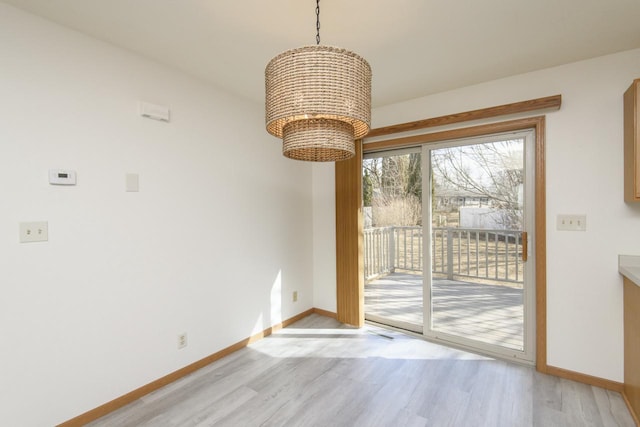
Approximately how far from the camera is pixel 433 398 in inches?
82.9

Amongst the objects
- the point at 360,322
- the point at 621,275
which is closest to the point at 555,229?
the point at 621,275

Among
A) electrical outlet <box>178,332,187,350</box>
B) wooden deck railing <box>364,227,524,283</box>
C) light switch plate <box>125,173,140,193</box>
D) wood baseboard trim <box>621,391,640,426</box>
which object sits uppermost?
light switch plate <box>125,173,140,193</box>

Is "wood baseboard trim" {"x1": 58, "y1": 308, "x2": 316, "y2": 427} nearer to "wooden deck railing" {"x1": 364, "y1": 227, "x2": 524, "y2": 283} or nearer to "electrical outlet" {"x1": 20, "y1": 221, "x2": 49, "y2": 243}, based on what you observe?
"electrical outlet" {"x1": 20, "y1": 221, "x2": 49, "y2": 243}

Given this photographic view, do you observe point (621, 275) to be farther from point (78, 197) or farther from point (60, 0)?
point (60, 0)

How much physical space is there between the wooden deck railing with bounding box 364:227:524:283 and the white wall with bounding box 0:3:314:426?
1.45 metres

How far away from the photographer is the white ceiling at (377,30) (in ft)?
5.38

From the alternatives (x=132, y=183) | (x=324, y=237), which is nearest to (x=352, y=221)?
(x=324, y=237)

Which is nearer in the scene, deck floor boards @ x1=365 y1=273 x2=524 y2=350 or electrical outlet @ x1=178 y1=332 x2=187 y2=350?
electrical outlet @ x1=178 y1=332 x2=187 y2=350

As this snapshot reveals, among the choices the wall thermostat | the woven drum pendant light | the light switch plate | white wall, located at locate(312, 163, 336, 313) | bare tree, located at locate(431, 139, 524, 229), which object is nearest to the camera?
the woven drum pendant light

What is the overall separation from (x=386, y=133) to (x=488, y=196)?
1150 mm

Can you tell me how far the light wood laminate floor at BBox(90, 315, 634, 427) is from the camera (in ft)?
6.24

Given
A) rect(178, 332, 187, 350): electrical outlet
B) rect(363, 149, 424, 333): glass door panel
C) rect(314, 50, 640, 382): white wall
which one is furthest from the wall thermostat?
rect(314, 50, 640, 382): white wall

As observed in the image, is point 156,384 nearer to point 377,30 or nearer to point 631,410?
point 377,30

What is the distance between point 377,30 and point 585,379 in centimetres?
291
